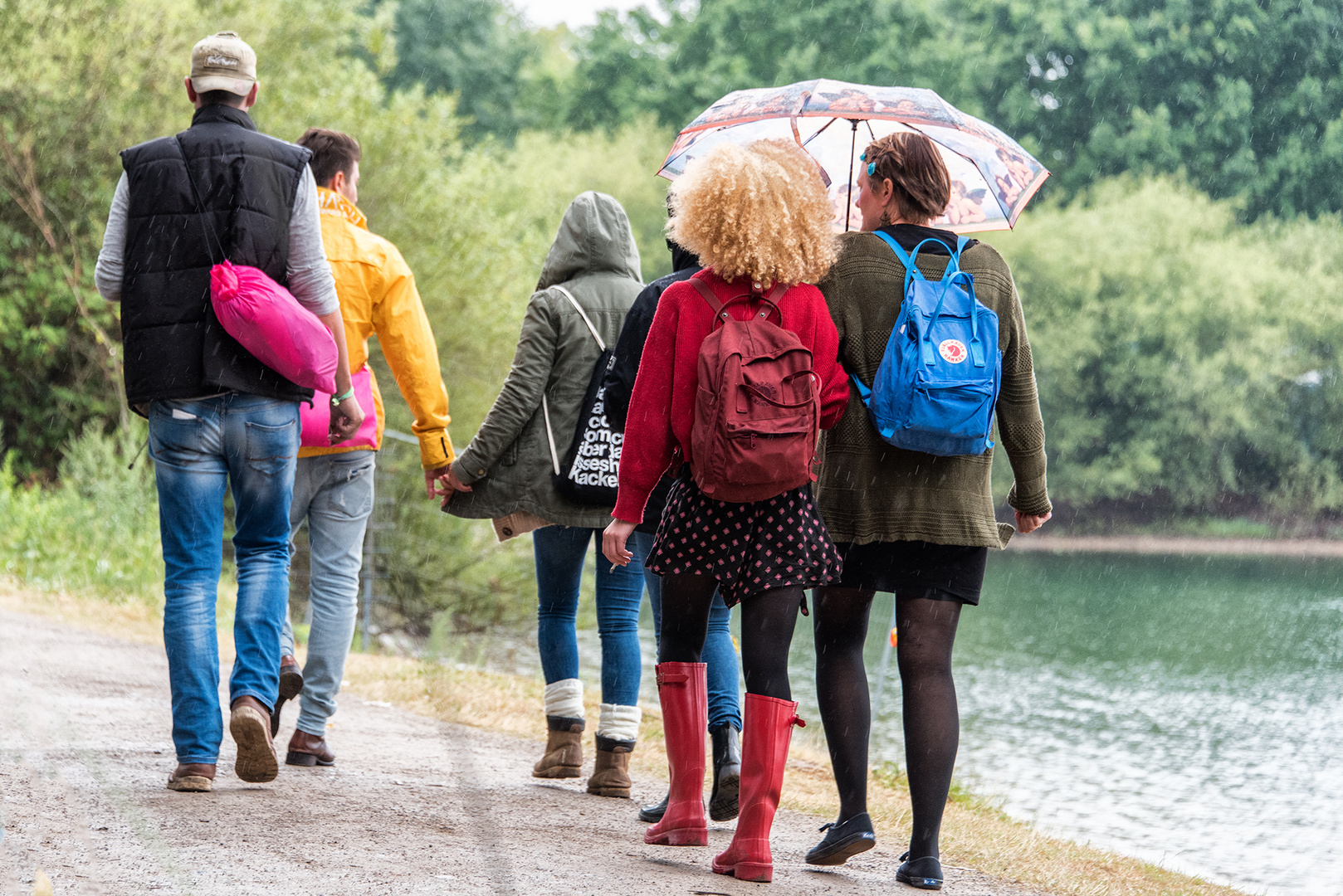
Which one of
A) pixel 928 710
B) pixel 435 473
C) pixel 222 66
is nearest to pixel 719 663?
pixel 928 710

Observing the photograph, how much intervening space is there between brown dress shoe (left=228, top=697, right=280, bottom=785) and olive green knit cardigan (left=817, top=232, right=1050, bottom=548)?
65.0 inches

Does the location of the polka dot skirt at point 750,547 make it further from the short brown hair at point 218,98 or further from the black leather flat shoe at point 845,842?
the short brown hair at point 218,98

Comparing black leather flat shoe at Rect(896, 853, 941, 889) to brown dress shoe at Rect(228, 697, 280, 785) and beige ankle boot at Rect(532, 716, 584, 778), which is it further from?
brown dress shoe at Rect(228, 697, 280, 785)

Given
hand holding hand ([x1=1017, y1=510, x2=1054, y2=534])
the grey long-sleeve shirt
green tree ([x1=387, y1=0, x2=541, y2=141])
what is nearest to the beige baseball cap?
the grey long-sleeve shirt

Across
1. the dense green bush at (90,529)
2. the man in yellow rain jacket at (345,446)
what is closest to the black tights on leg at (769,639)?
the man in yellow rain jacket at (345,446)

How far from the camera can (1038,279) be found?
38688mm

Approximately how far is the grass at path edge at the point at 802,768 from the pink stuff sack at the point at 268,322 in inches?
88.4

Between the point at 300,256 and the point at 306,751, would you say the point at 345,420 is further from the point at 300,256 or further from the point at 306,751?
the point at 306,751

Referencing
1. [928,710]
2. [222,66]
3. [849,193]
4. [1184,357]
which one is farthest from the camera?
[1184,357]

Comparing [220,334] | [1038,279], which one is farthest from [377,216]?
[1038,279]

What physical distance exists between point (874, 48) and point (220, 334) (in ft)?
147

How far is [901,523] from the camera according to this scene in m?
3.60

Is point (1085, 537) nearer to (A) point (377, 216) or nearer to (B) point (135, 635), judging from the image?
(A) point (377, 216)

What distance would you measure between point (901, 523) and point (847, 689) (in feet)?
1.58
